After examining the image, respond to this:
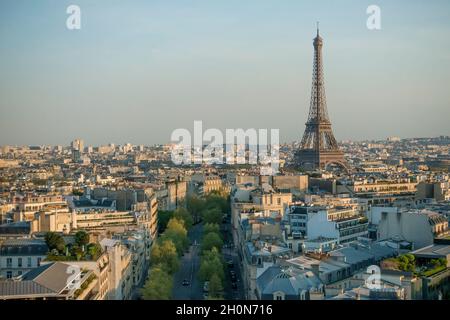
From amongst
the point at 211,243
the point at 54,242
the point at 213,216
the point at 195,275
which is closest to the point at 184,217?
the point at 213,216

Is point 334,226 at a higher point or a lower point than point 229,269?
higher

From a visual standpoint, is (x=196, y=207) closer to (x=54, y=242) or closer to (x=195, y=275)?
(x=195, y=275)

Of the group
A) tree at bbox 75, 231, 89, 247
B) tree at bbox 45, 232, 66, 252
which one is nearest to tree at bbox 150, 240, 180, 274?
tree at bbox 75, 231, 89, 247

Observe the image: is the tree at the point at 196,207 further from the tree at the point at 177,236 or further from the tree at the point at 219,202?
the tree at the point at 177,236

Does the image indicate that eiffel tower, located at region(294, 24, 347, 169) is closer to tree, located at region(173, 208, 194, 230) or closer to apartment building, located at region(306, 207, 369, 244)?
tree, located at region(173, 208, 194, 230)

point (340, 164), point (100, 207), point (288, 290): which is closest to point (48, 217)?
point (100, 207)

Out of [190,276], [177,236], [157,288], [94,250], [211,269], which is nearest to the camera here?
[94,250]
